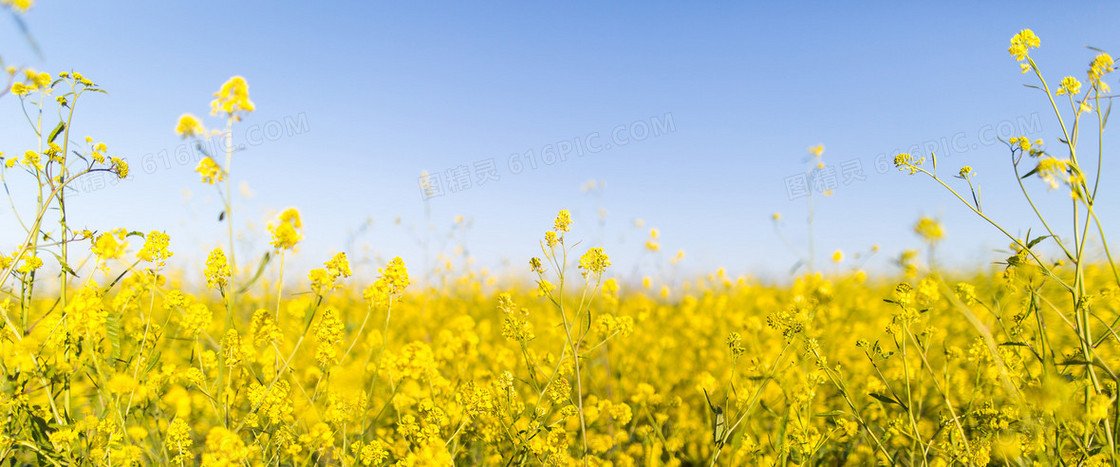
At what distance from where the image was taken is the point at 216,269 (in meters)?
1.84

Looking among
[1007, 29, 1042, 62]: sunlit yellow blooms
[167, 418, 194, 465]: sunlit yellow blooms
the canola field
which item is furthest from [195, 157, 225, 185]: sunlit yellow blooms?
[1007, 29, 1042, 62]: sunlit yellow blooms

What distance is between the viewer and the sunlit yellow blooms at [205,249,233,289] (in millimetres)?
1818

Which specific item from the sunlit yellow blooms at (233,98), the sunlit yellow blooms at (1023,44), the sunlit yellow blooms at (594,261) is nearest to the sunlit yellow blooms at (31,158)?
the sunlit yellow blooms at (233,98)

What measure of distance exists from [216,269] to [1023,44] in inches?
94.5

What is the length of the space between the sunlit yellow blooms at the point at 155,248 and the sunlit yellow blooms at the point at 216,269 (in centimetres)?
32

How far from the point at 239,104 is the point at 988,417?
2.44 m

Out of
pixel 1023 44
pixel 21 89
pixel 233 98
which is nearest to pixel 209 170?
pixel 233 98

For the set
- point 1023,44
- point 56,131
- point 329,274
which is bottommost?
point 329,274

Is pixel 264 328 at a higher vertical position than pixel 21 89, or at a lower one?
lower

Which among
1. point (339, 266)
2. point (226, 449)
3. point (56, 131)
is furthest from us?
point (56, 131)

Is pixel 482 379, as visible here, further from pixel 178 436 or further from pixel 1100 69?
pixel 1100 69

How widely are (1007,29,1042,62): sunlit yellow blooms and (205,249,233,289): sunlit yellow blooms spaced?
2.35m

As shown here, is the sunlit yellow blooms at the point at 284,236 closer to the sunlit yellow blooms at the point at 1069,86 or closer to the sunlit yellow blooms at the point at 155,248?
the sunlit yellow blooms at the point at 155,248

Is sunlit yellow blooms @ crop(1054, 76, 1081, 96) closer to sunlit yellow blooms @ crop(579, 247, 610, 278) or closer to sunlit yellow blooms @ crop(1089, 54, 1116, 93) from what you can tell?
sunlit yellow blooms @ crop(1089, 54, 1116, 93)
